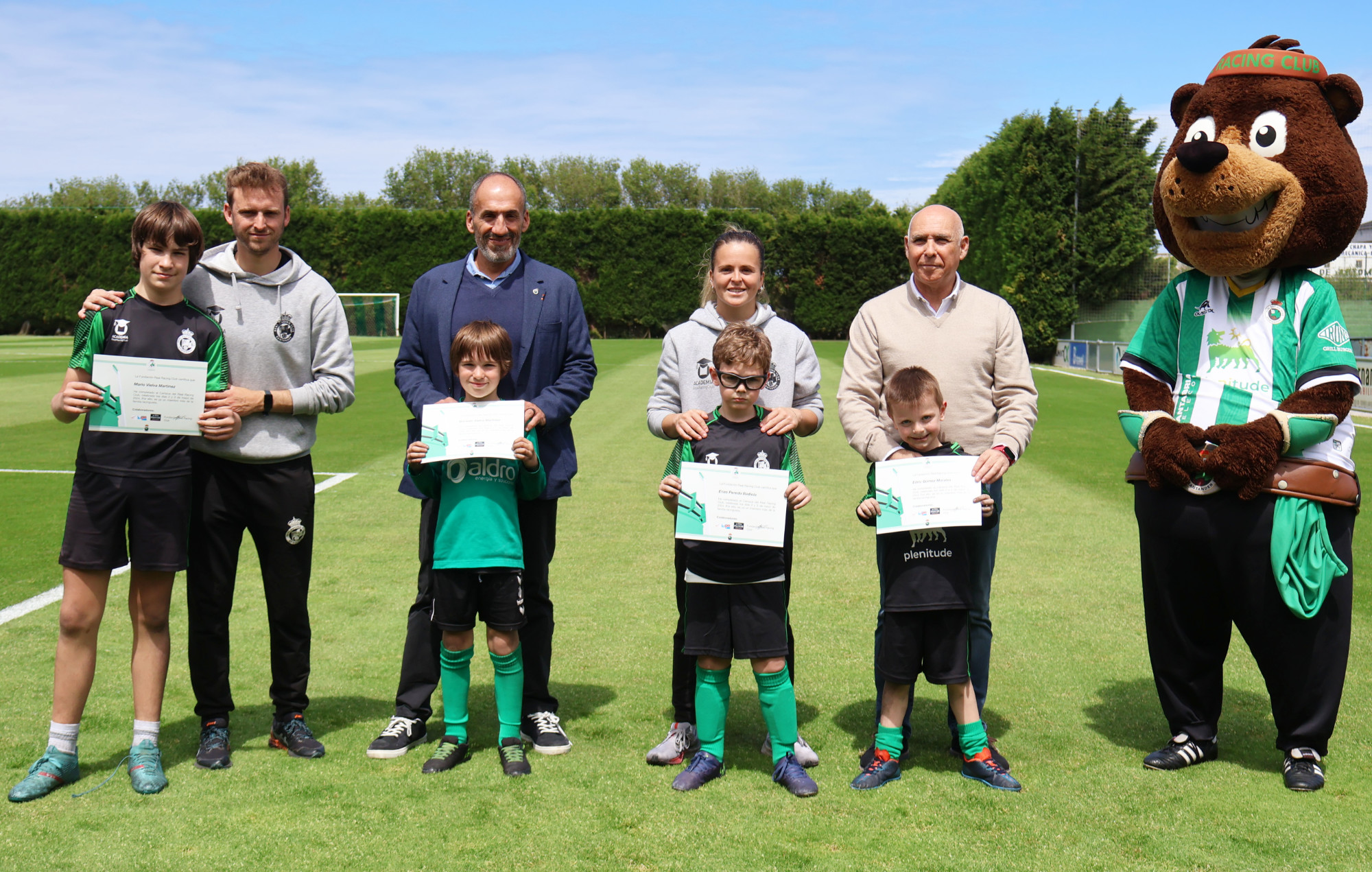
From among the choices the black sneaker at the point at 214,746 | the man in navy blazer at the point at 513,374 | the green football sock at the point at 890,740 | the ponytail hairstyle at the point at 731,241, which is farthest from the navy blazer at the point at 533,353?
the green football sock at the point at 890,740

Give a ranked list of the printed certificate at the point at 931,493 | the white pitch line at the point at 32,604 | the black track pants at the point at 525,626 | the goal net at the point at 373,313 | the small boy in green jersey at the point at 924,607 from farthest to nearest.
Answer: the goal net at the point at 373,313 → the white pitch line at the point at 32,604 → the black track pants at the point at 525,626 → the small boy in green jersey at the point at 924,607 → the printed certificate at the point at 931,493

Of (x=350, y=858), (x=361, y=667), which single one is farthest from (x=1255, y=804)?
(x=361, y=667)

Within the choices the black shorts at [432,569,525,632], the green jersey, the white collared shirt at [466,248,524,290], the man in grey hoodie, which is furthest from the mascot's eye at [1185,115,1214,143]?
the man in grey hoodie

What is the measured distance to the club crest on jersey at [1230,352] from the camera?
151 inches

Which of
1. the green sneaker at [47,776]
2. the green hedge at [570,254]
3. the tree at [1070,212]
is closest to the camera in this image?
the green sneaker at [47,776]

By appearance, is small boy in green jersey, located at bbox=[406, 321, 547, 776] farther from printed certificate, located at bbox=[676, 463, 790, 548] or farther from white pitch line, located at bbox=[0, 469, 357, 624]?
white pitch line, located at bbox=[0, 469, 357, 624]

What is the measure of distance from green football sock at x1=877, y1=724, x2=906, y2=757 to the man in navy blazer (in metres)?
1.14

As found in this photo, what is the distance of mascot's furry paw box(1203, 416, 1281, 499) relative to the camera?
3664 mm

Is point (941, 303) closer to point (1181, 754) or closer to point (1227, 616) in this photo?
point (1227, 616)

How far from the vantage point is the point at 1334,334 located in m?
3.72

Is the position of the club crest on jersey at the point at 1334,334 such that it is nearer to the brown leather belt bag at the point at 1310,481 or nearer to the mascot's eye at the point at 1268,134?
the brown leather belt bag at the point at 1310,481

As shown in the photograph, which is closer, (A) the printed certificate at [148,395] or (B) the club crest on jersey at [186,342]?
(A) the printed certificate at [148,395]

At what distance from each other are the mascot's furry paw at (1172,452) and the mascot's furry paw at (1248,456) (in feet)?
0.24

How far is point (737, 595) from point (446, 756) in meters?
1.18
